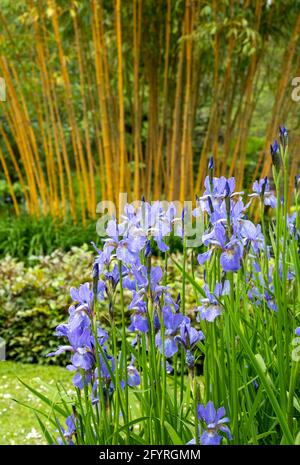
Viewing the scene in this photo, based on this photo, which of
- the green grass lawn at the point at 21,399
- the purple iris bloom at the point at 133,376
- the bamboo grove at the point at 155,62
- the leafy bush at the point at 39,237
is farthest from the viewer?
the leafy bush at the point at 39,237

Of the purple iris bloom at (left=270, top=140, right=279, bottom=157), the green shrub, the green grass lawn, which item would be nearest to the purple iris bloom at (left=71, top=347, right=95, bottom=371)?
the purple iris bloom at (left=270, top=140, right=279, bottom=157)

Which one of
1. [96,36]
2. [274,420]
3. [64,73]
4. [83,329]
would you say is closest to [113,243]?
[83,329]

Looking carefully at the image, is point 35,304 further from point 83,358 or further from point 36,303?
point 83,358

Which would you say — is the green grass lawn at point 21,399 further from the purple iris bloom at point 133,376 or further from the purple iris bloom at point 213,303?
the purple iris bloom at point 213,303

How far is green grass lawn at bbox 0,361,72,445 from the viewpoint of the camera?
7.13ft

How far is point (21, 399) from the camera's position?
250 centimetres

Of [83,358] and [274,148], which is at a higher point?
[274,148]

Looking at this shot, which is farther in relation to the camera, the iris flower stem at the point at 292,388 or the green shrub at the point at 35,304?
the green shrub at the point at 35,304

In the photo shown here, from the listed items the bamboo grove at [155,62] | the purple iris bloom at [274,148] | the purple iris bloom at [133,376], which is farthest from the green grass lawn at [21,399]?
the bamboo grove at [155,62]

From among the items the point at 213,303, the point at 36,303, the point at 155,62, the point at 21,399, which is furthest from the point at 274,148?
the point at 155,62

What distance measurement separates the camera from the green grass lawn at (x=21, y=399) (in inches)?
85.6

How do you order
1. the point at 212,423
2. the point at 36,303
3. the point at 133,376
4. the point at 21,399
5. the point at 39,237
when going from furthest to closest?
1. the point at 39,237
2. the point at 36,303
3. the point at 21,399
4. the point at 133,376
5. the point at 212,423

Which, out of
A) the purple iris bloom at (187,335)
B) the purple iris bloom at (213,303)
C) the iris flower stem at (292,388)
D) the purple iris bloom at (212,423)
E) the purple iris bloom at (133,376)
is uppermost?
the purple iris bloom at (213,303)

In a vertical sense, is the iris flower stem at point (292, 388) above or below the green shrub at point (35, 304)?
below
